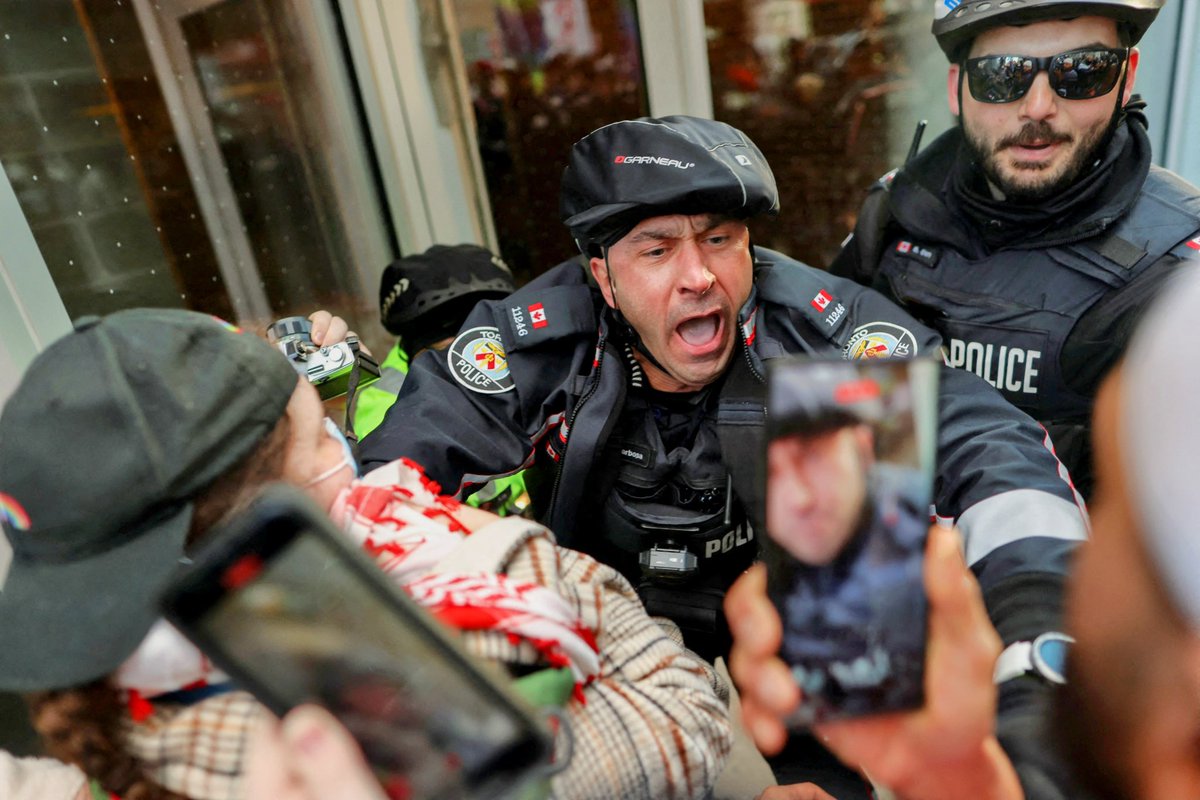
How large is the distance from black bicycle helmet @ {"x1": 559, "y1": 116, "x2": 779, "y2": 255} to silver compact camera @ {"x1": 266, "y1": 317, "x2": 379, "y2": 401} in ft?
1.68

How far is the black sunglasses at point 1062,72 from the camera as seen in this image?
4.67 ft

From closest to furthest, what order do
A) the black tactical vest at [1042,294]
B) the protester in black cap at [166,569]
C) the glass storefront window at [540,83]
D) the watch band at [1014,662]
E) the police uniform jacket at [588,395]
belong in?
the protester in black cap at [166,569], the watch band at [1014,662], the police uniform jacket at [588,395], the black tactical vest at [1042,294], the glass storefront window at [540,83]

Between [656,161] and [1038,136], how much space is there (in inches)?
33.3

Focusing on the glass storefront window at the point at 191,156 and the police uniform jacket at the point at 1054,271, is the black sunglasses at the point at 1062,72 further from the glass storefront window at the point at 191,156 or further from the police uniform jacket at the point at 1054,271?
the glass storefront window at the point at 191,156

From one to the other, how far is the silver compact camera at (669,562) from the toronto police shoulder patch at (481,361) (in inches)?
16.5

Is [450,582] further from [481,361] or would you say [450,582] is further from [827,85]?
[827,85]

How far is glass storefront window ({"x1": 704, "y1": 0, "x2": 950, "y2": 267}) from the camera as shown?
222 centimetres

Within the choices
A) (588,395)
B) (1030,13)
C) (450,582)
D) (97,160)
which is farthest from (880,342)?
(97,160)

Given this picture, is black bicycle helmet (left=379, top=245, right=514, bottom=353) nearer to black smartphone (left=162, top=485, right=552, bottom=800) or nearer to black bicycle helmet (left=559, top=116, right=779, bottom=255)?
black bicycle helmet (left=559, top=116, right=779, bottom=255)

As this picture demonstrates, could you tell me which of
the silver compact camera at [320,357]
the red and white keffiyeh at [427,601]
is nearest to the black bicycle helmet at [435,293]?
the silver compact camera at [320,357]

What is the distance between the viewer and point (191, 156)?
5.98 feet

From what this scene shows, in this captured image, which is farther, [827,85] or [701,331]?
[827,85]

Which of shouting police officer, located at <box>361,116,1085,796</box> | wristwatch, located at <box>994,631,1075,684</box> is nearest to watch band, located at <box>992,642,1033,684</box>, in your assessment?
wristwatch, located at <box>994,631,1075,684</box>

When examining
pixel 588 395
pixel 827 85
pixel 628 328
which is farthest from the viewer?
pixel 827 85
